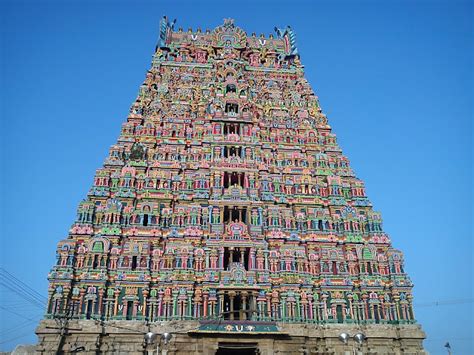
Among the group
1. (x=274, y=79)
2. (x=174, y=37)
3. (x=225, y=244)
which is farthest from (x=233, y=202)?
(x=174, y=37)

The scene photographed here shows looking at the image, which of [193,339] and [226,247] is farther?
[226,247]

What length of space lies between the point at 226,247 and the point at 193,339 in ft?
24.5

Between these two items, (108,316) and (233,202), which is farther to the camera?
(233,202)

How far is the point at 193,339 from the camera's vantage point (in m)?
28.9

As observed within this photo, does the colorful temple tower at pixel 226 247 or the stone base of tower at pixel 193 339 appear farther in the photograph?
the colorful temple tower at pixel 226 247

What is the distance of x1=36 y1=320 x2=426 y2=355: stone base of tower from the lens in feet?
92.8

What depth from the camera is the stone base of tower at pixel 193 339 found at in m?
28.3

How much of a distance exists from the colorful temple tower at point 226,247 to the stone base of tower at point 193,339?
3.1 inches

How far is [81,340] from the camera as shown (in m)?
28.5

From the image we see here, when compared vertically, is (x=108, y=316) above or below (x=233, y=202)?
below

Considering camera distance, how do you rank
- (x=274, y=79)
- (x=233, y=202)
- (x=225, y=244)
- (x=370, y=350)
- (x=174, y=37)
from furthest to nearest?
(x=174, y=37) < (x=274, y=79) < (x=233, y=202) < (x=225, y=244) < (x=370, y=350)

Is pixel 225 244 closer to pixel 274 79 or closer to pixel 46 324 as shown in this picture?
pixel 46 324

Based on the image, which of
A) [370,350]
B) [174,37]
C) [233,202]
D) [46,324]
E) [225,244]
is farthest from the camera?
[174,37]

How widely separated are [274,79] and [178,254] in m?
25.5
